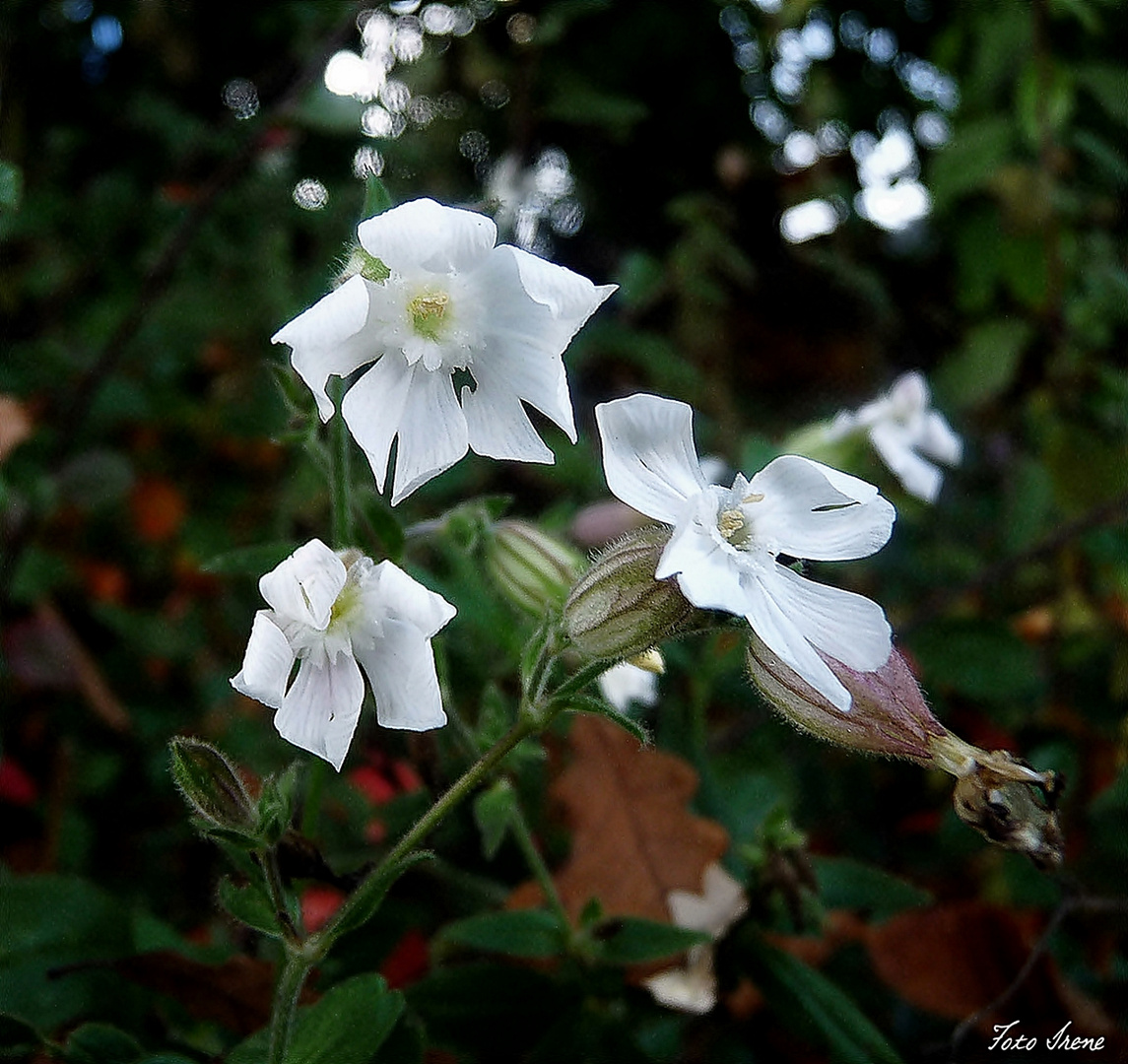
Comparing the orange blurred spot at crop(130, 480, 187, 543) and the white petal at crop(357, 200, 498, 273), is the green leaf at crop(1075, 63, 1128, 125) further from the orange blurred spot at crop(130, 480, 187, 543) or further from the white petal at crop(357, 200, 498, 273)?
the orange blurred spot at crop(130, 480, 187, 543)

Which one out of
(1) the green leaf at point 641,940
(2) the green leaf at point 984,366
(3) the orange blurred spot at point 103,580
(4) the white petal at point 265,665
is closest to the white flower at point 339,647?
(4) the white petal at point 265,665

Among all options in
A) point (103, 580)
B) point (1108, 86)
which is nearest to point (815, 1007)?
point (103, 580)

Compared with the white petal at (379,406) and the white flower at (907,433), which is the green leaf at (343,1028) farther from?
the white flower at (907,433)

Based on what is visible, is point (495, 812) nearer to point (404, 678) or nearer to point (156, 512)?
point (404, 678)

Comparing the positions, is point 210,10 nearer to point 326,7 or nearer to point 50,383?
point 326,7

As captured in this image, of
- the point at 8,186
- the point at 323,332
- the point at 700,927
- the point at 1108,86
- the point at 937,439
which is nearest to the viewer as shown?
the point at 323,332
